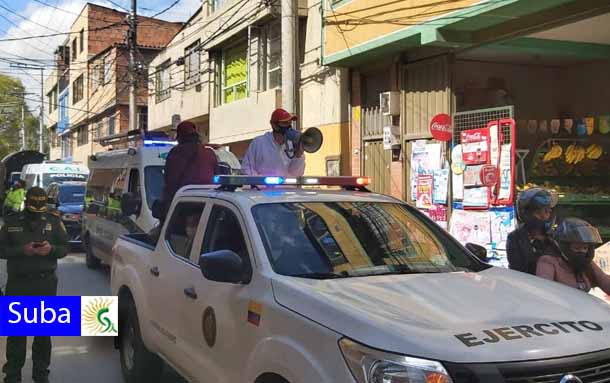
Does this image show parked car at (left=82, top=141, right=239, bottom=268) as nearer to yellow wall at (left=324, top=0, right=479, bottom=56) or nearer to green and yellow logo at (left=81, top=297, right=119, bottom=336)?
green and yellow logo at (left=81, top=297, right=119, bottom=336)

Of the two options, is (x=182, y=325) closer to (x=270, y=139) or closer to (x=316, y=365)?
(x=316, y=365)

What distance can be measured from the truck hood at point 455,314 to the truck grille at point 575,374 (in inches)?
2.7

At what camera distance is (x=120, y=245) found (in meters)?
6.02

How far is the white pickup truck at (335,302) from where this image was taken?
2629mm

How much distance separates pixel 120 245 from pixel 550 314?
13.6 feet

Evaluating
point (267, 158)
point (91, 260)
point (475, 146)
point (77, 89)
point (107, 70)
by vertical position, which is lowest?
point (91, 260)

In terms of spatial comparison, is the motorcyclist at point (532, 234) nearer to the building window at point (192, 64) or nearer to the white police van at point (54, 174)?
the white police van at point (54, 174)

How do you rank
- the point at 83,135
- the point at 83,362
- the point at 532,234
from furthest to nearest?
1. the point at 83,135
2. the point at 83,362
3. the point at 532,234

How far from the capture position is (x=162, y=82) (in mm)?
28594

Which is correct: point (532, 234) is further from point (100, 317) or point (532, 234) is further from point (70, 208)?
point (70, 208)

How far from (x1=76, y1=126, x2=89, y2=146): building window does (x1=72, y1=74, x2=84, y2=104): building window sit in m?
2.38

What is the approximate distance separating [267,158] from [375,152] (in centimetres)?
729

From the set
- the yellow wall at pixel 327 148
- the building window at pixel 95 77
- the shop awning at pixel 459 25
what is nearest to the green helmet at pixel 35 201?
the shop awning at pixel 459 25

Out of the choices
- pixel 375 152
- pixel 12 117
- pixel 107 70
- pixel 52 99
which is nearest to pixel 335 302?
pixel 375 152
